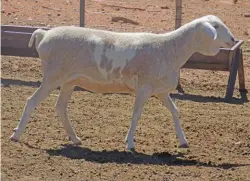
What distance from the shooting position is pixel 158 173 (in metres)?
9.20

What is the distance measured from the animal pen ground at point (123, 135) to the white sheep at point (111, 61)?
0.50 metres

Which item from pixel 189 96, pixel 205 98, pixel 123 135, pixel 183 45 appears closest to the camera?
pixel 183 45

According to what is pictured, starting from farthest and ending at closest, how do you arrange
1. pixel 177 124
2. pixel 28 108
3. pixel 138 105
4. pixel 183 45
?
pixel 177 124, pixel 183 45, pixel 138 105, pixel 28 108

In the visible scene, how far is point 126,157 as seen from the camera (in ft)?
32.3

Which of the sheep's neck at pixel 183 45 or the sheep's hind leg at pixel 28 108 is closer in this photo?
the sheep's hind leg at pixel 28 108

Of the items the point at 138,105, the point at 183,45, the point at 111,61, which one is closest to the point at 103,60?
the point at 111,61

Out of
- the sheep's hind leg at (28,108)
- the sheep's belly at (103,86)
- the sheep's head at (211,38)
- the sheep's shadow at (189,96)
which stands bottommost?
the sheep's shadow at (189,96)

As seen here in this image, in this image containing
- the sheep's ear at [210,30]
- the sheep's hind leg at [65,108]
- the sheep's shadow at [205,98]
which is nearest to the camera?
the sheep's ear at [210,30]

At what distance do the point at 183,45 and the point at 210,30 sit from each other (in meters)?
0.44

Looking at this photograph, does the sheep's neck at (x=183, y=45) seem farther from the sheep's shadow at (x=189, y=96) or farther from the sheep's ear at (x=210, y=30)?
the sheep's shadow at (x=189, y=96)

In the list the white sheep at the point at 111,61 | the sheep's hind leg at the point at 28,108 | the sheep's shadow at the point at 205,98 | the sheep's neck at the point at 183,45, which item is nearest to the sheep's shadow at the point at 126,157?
the white sheep at the point at 111,61

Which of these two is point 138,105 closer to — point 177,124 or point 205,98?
point 177,124

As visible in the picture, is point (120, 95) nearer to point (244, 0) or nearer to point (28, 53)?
point (28, 53)

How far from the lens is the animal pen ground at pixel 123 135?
9.22 meters
